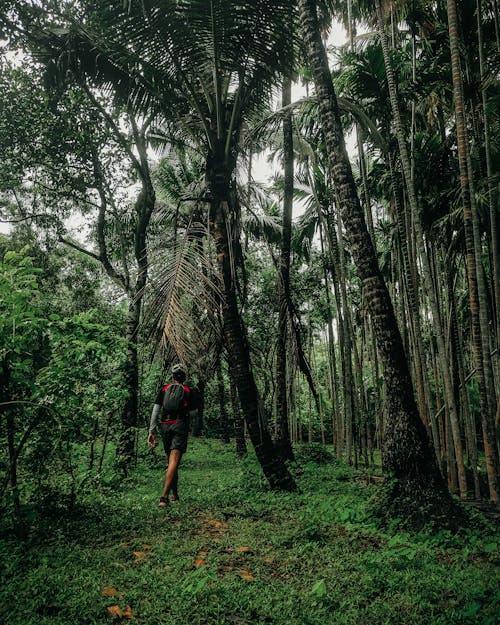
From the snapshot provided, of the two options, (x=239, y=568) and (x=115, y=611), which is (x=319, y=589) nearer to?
(x=239, y=568)

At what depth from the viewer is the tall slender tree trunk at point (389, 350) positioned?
13.9 feet

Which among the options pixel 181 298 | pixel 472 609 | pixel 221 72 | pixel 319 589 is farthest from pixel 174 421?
pixel 221 72

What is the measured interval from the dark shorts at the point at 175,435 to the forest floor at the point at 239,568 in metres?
0.69

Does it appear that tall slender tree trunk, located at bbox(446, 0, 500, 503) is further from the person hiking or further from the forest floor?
the person hiking

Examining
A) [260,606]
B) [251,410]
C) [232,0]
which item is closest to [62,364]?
[260,606]

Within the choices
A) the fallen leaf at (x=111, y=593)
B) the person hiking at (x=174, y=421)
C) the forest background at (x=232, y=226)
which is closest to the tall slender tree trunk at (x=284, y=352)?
the forest background at (x=232, y=226)

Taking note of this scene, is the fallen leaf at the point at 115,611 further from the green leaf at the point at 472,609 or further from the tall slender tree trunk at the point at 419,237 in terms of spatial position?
the tall slender tree trunk at the point at 419,237

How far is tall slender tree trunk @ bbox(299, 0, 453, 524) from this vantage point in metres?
4.24

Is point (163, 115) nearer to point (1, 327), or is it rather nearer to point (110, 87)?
point (110, 87)

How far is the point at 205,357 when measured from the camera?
599cm

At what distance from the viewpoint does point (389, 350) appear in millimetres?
4496

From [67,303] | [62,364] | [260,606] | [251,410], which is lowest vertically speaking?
[260,606]

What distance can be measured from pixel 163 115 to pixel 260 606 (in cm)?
668

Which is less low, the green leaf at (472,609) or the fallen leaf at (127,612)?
the green leaf at (472,609)
